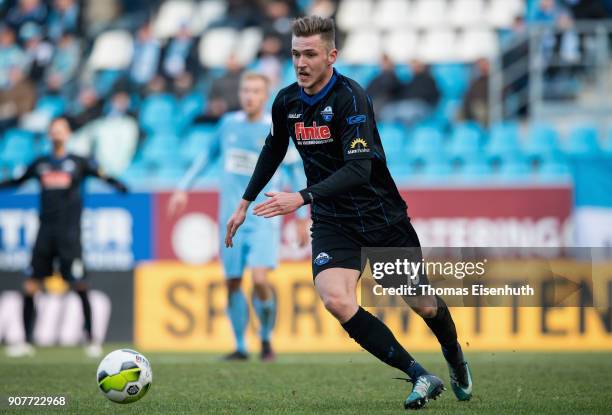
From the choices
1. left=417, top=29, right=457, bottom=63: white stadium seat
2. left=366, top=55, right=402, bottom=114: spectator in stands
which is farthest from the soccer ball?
left=417, top=29, right=457, bottom=63: white stadium seat

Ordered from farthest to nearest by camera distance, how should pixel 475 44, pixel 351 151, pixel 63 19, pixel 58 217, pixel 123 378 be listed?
pixel 63 19, pixel 475 44, pixel 58 217, pixel 123 378, pixel 351 151

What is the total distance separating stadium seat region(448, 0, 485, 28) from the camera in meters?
18.9

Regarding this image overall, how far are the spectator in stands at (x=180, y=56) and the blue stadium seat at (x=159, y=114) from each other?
0.60 metres

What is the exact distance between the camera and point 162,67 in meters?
18.9

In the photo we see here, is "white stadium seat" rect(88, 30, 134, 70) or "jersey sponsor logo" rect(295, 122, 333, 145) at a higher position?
"white stadium seat" rect(88, 30, 134, 70)

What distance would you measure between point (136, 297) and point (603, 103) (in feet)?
24.8

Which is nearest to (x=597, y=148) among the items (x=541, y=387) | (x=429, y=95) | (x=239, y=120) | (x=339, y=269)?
(x=429, y=95)

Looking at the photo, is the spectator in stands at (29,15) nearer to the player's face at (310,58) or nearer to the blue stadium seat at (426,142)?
the blue stadium seat at (426,142)

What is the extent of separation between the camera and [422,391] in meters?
6.21

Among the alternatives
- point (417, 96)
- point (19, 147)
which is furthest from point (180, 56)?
point (417, 96)

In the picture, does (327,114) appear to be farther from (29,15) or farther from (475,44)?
(29,15)

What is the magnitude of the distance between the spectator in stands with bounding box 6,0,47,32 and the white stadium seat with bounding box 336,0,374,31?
5752 mm

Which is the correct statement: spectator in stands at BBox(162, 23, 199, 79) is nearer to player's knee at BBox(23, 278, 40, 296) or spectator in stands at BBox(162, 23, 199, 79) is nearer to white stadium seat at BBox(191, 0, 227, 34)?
white stadium seat at BBox(191, 0, 227, 34)

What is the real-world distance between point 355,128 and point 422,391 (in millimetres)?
1586
